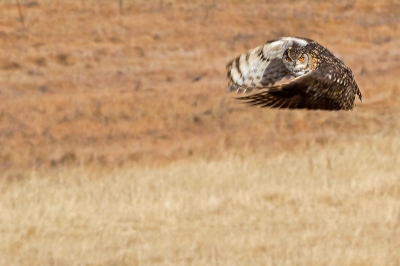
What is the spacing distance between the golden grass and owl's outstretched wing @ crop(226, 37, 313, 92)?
5974 mm

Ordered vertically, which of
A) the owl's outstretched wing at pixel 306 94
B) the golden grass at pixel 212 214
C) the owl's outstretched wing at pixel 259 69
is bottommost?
the golden grass at pixel 212 214

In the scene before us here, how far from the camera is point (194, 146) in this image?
1532 cm

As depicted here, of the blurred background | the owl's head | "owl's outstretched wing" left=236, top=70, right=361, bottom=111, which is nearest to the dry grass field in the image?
the blurred background

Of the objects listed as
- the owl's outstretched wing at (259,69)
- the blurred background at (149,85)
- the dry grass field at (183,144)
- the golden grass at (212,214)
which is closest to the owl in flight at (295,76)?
the owl's outstretched wing at (259,69)

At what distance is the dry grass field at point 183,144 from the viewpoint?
10805 millimetres

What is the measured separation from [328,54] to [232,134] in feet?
39.3

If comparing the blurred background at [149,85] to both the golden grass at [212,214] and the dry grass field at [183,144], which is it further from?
the golden grass at [212,214]

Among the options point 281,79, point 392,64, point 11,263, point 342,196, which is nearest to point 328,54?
point 281,79

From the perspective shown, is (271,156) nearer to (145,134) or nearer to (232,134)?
(232,134)

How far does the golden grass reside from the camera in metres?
10.3

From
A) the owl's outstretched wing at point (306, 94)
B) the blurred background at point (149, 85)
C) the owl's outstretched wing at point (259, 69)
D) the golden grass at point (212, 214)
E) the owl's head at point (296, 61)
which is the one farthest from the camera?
the blurred background at point (149, 85)

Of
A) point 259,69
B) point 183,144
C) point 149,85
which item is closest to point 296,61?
point 259,69

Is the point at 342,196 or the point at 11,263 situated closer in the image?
the point at 11,263

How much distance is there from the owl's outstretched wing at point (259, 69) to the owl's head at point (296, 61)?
0.71 feet
